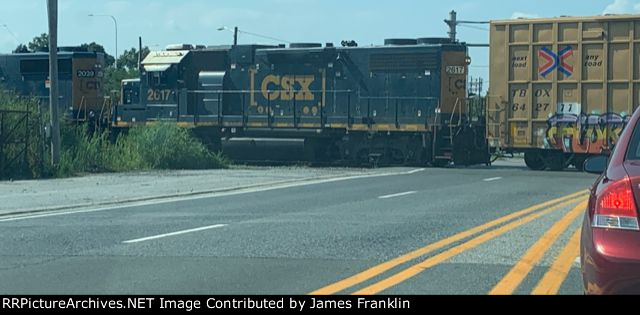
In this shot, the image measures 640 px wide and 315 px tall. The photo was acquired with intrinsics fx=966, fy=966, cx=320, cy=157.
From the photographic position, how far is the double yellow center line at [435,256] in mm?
9336

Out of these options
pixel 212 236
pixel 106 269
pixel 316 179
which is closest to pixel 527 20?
pixel 316 179

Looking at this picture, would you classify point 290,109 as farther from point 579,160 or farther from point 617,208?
point 617,208

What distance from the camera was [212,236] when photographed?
1331cm

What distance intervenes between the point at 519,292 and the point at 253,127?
2642cm

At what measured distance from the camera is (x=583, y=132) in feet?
95.7

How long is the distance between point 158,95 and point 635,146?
3082 cm

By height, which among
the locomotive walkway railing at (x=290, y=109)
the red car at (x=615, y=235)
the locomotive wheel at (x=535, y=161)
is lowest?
the locomotive wheel at (x=535, y=161)

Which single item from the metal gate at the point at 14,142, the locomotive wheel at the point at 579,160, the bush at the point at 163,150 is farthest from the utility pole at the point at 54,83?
the locomotive wheel at the point at 579,160

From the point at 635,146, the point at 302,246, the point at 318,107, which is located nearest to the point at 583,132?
the point at 318,107

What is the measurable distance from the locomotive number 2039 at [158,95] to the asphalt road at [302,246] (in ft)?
55.5

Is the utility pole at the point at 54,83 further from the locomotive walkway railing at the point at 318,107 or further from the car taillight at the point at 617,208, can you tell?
the car taillight at the point at 617,208
